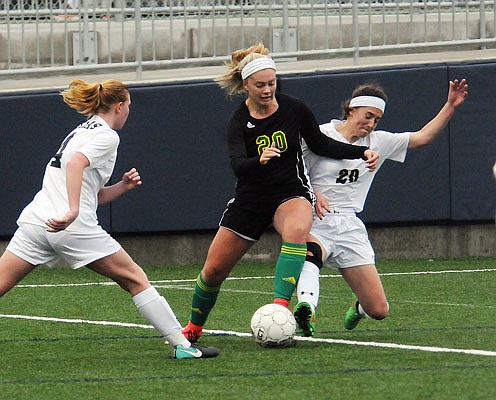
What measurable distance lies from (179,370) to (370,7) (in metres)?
7.79

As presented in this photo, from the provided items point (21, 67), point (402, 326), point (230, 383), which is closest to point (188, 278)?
point (21, 67)

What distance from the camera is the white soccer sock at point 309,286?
8.06 m

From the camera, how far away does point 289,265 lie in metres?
8.02

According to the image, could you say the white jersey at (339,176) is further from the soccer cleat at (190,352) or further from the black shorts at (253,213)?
the soccer cleat at (190,352)

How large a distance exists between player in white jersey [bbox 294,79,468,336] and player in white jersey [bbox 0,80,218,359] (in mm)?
1257

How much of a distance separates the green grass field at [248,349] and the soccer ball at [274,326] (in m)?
0.08

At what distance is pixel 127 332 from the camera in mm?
9000

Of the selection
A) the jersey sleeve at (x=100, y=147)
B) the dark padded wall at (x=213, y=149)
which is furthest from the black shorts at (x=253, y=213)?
the dark padded wall at (x=213, y=149)

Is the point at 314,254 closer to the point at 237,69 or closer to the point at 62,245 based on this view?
the point at 237,69

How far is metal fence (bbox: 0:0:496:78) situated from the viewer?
13.9 m

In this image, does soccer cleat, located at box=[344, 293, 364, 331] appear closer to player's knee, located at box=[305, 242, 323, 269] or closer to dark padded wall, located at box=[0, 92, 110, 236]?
player's knee, located at box=[305, 242, 323, 269]

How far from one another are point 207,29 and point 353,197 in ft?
19.1

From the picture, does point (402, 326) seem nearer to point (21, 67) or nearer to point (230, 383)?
point (230, 383)

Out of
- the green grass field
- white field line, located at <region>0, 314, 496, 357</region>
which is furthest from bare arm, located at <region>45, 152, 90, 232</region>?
white field line, located at <region>0, 314, 496, 357</region>
